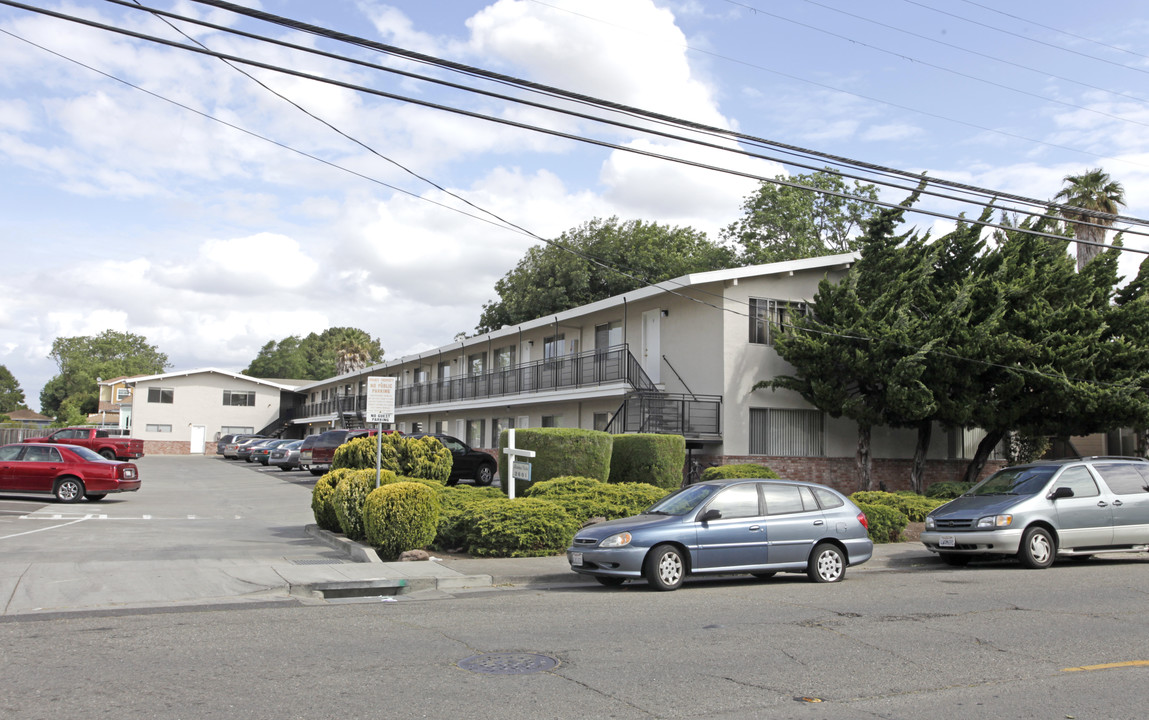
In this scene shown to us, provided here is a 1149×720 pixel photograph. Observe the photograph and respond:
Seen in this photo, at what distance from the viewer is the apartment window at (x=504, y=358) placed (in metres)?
38.1

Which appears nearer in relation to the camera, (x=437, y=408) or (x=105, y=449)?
(x=105, y=449)

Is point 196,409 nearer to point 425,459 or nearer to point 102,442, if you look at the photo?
point 102,442

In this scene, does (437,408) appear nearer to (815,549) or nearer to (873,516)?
(873,516)

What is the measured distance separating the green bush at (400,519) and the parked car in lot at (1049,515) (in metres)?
7.84

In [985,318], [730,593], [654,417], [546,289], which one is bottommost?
[730,593]

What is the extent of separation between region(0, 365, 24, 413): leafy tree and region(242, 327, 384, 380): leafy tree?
135 ft

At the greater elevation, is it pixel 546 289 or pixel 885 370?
pixel 546 289

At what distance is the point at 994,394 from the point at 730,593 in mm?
16449

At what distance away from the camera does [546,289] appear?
50.2 m

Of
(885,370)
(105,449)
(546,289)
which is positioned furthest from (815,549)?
(546,289)

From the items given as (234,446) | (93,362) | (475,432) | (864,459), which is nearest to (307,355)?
(93,362)

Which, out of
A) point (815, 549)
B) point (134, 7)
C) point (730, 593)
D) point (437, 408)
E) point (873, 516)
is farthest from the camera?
point (437, 408)

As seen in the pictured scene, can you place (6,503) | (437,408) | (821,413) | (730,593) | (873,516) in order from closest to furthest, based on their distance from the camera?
(730,593) → (873,516) → (6,503) → (821,413) → (437,408)

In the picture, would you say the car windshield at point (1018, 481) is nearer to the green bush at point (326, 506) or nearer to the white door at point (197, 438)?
the green bush at point (326, 506)
